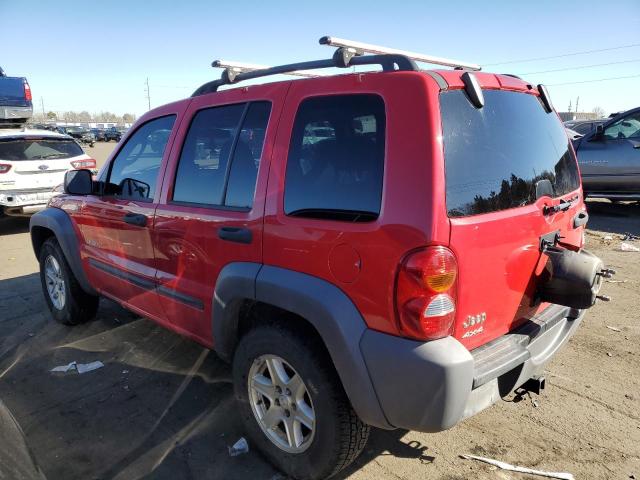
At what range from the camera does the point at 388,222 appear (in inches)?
75.4

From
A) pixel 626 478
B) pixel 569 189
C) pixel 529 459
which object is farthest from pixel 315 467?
pixel 569 189

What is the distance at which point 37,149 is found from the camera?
8.71 metres

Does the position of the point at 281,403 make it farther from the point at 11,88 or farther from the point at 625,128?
the point at 11,88

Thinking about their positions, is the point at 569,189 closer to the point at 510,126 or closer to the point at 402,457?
the point at 510,126

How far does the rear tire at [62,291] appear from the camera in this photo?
4305 mm

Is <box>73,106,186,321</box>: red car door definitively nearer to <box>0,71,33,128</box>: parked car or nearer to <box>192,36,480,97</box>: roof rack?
<box>192,36,480,97</box>: roof rack

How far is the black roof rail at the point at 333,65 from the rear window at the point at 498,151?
34 cm

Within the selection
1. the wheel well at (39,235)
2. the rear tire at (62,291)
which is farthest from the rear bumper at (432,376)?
the wheel well at (39,235)

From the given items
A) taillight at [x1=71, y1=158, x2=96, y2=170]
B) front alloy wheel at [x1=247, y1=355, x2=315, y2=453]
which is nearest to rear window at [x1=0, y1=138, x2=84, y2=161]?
taillight at [x1=71, y1=158, x2=96, y2=170]

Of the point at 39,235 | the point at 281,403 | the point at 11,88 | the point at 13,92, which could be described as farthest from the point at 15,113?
the point at 281,403

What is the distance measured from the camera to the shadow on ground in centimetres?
260

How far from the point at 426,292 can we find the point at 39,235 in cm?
421

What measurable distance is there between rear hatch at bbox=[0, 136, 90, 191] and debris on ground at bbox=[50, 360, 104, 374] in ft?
19.3

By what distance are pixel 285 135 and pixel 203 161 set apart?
0.77m
